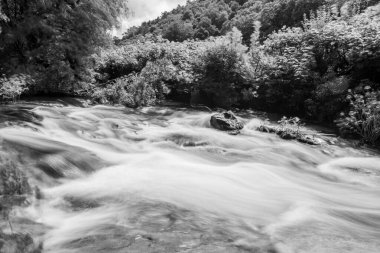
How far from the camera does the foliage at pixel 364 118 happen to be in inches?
374

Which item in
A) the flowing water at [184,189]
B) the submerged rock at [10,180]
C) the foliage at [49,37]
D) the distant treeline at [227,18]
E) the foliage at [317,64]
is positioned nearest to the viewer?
the flowing water at [184,189]

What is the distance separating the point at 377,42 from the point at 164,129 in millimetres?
6456

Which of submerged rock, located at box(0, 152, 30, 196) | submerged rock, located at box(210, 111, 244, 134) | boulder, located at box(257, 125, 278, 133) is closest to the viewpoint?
submerged rock, located at box(0, 152, 30, 196)

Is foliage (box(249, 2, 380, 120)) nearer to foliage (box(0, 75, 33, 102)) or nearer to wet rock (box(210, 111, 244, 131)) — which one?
wet rock (box(210, 111, 244, 131))

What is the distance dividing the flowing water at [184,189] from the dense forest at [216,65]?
9.08 ft

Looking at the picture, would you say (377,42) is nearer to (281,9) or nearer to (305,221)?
(305,221)

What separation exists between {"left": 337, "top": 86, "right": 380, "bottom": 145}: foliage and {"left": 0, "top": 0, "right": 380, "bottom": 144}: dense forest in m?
0.05

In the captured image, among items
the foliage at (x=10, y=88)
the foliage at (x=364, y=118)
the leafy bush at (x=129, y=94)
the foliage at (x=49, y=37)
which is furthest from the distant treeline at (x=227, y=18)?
the foliage at (x=10, y=88)

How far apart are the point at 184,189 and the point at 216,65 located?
8368mm

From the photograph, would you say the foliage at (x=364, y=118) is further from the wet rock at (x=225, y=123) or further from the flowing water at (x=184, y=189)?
the wet rock at (x=225, y=123)

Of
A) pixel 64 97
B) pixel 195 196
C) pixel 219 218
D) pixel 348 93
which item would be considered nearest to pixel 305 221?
pixel 219 218

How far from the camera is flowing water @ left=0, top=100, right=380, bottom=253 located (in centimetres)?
398

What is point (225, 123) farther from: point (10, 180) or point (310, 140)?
point (10, 180)

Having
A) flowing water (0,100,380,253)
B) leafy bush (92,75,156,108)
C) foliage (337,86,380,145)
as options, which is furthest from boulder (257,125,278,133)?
leafy bush (92,75,156,108)
